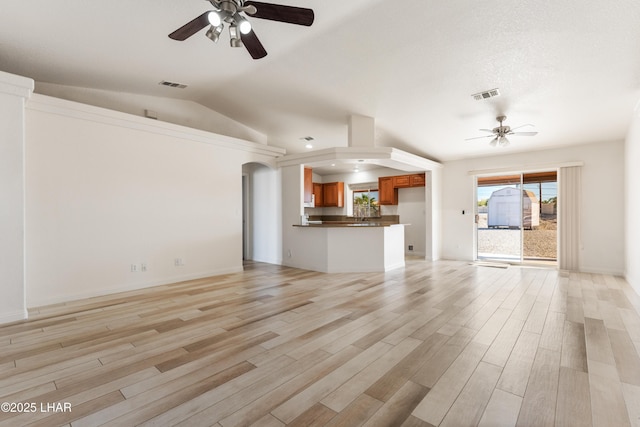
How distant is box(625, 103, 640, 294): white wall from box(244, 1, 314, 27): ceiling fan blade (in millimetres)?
5002

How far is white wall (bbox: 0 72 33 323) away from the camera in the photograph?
316 cm

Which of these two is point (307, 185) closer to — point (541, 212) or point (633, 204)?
point (633, 204)

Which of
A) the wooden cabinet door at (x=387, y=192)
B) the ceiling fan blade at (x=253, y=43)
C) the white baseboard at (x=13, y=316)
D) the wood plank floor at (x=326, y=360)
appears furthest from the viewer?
the wooden cabinet door at (x=387, y=192)

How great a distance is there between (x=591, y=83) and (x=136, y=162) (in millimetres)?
6679

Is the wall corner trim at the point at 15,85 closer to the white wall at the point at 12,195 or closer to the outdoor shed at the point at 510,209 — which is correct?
the white wall at the point at 12,195

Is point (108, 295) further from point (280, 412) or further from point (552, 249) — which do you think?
point (552, 249)

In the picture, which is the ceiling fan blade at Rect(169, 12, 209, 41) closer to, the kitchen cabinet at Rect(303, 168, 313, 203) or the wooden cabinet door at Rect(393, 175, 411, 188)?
the kitchen cabinet at Rect(303, 168, 313, 203)

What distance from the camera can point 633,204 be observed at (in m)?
4.51

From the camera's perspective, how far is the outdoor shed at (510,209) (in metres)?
7.20

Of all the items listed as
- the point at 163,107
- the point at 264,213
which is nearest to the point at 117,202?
the point at 163,107

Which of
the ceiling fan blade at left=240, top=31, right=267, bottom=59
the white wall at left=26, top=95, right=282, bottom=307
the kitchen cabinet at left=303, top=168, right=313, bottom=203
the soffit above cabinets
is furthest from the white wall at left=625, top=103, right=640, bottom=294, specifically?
the white wall at left=26, top=95, right=282, bottom=307

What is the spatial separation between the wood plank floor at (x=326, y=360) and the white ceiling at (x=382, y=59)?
2988mm

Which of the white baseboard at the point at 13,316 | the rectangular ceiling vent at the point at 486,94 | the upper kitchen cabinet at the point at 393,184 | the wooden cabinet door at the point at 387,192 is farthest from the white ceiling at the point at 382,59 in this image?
the white baseboard at the point at 13,316

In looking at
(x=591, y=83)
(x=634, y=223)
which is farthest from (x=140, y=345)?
(x=634, y=223)
